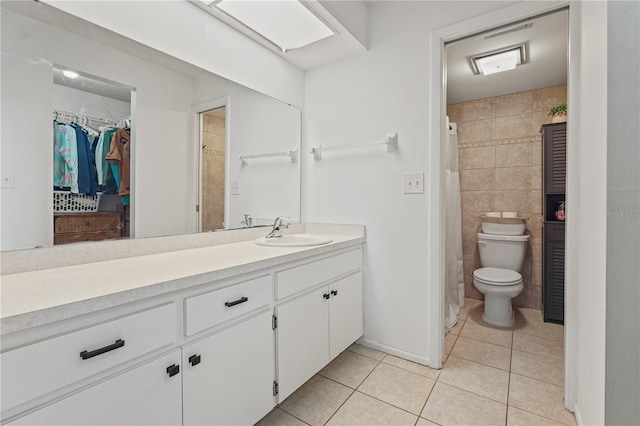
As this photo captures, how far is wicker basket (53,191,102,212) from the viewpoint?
116 centimetres

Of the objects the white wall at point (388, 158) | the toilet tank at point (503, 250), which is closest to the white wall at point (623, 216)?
the white wall at point (388, 158)

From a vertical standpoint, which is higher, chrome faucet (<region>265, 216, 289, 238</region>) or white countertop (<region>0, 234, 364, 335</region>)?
chrome faucet (<region>265, 216, 289, 238</region>)

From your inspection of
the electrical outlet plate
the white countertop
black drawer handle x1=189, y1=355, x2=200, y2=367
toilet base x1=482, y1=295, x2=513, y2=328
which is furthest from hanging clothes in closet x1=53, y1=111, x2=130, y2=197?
toilet base x1=482, y1=295, x2=513, y2=328

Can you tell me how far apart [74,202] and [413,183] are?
68.4 inches

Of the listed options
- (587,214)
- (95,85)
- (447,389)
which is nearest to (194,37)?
(95,85)

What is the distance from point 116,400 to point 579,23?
7.77ft

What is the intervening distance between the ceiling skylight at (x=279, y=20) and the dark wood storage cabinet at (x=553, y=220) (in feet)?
6.98

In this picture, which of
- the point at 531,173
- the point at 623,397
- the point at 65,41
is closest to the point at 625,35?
the point at 623,397

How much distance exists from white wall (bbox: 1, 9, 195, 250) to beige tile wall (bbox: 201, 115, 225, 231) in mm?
137

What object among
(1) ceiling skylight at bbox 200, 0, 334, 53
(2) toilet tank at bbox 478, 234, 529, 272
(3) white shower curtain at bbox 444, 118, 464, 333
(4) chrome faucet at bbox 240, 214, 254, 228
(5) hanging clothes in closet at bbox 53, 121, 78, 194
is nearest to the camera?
(5) hanging clothes in closet at bbox 53, 121, 78, 194

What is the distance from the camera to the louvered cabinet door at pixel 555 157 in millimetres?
2477

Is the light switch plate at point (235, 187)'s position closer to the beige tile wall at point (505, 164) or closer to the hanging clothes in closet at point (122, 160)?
the hanging clothes in closet at point (122, 160)

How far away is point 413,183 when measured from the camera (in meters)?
1.85

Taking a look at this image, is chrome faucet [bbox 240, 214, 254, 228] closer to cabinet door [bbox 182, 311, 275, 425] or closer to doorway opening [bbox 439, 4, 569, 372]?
cabinet door [bbox 182, 311, 275, 425]
